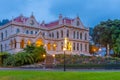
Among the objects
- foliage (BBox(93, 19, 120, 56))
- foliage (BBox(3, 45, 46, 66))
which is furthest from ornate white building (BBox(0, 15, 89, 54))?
foliage (BBox(3, 45, 46, 66))

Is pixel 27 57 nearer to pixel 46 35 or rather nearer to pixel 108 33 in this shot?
pixel 46 35

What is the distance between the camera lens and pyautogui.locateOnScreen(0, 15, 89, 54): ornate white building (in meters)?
81.5

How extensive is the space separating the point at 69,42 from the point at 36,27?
10358 mm

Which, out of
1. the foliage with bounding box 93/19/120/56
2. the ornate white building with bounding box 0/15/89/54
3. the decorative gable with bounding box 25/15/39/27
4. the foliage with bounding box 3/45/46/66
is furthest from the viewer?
the decorative gable with bounding box 25/15/39/27

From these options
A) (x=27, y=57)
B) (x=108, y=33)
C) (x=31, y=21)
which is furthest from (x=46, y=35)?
(x=27, y=57)

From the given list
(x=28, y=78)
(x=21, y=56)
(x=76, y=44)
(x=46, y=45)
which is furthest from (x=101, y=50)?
(x=28, y=78)

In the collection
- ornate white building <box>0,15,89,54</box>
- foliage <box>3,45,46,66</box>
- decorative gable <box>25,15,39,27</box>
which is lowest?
foliage <box>3,45,46,66</box>

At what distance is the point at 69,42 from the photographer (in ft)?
290

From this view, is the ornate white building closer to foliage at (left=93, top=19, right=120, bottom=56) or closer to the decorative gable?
the decorative gable

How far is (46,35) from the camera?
300 feet

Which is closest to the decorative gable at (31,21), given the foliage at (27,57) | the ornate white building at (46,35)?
the ornate white building at (46,35)

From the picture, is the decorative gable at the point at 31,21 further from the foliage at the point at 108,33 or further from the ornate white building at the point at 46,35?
the foliage at the point at 108,33

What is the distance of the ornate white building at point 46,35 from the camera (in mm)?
81500

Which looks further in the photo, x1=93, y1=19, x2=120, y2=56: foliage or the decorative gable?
the decorative gable
